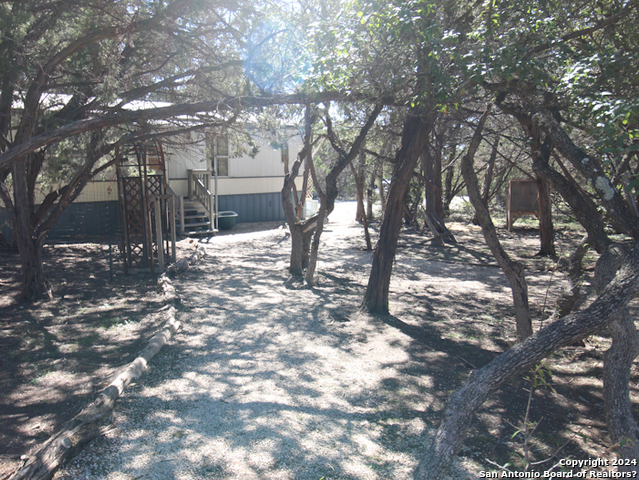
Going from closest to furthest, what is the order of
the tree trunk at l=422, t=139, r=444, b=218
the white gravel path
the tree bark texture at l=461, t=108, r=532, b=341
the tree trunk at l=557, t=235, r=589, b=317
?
the white gravel path → the tree bark texture at l=461, t=108, r=532, b=341 → the tree trunk at l=557, t=235, r=589, b=317 → the tree trunk at l=422, t=139, r=444, b=218

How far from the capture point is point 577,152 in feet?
13.3

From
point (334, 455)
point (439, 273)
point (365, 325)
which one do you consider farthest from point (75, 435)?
point (439, 273)

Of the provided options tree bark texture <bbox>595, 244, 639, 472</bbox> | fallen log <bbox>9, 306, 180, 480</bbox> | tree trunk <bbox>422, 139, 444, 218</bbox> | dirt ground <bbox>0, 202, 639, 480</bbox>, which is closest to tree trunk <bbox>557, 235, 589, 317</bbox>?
dirt ground <bbox>0, 202, 639, 480</bbox>

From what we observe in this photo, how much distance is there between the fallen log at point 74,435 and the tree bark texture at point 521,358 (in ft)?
7.79

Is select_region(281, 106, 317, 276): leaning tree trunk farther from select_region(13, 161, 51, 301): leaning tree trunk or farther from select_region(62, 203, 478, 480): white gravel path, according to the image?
select_region(13, 161, 51, 301): leaning tree trunk

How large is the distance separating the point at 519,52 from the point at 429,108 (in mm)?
1357

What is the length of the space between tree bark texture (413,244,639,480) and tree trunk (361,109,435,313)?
399cm

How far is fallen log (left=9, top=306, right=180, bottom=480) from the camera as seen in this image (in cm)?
306

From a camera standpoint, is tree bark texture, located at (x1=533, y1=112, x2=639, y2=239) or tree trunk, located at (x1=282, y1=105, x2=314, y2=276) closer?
tree bark texture, located at (x1=533, y1=112, x2=639, y2=239)

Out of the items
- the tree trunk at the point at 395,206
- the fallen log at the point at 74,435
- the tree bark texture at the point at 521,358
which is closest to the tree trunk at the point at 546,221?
the tree trunk at the point at 395,206

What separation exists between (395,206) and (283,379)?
328cm

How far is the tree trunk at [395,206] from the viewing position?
681 cm

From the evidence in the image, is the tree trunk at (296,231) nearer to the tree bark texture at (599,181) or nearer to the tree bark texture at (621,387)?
the tree bark texture at (599,181)

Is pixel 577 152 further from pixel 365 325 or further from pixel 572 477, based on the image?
pixel 365 325
